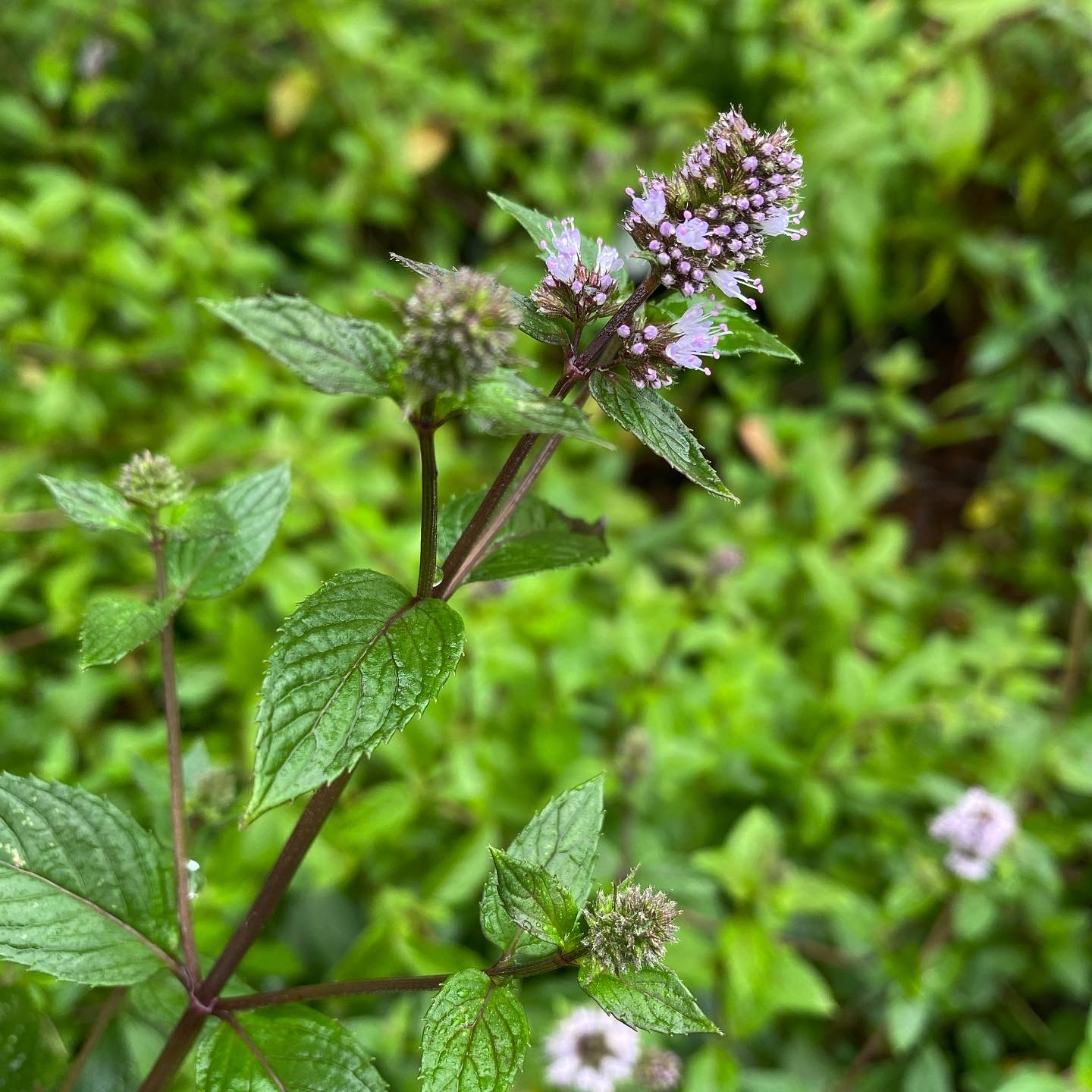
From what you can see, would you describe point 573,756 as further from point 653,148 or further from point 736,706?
point 653,148

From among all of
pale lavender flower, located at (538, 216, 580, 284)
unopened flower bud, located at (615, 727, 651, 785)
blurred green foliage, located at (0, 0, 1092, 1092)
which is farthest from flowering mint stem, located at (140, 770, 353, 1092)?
unopened flower bud, located at (615, 727, 651, 785)

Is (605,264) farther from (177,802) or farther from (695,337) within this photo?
(177,802)

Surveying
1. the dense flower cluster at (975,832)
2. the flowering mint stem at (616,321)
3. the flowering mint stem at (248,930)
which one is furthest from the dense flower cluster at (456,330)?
the dense flower cluster at (975,832)

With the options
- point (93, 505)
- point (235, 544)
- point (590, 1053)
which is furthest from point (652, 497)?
point (93, 505)

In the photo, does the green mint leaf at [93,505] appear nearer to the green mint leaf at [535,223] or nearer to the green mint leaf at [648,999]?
the green mint leaf at [535,223]

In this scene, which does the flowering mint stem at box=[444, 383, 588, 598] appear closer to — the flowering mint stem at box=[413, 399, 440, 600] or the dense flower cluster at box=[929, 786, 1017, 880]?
the flowering mint stem at box=[413, 399, 440, 600]
